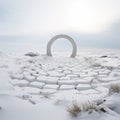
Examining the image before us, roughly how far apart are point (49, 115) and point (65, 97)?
731mm

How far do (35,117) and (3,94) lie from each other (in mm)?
884

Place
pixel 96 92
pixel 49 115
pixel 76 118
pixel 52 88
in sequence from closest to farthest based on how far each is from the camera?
pixel 76 118
pixel 49 115
pixel 96 92
pixel 52 88

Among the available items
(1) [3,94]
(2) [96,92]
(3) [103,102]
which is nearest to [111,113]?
(3) [103,102]

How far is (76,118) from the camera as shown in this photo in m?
2.78

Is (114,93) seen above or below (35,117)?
above

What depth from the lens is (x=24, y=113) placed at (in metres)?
2.99

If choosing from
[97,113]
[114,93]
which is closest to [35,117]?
[97,113]

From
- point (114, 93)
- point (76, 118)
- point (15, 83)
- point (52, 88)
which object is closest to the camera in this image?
point (76, 118)

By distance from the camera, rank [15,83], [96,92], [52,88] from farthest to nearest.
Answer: [15,83], [52,88], [96,92]

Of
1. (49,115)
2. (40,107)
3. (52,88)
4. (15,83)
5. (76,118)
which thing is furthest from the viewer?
(15,83)

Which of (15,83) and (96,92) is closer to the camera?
(96,92)

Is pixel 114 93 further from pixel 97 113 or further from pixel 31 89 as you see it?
pixel 31 89

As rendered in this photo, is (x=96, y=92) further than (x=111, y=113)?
Yes

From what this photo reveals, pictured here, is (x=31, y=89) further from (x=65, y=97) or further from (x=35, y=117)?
(x=35, y=117)
